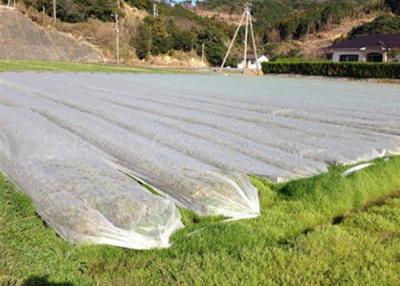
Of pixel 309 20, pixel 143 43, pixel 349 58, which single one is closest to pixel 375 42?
pixel 349 58

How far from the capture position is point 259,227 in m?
3.23

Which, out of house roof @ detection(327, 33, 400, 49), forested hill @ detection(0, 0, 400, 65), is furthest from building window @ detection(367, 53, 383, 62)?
forested hill @ detection(0, 0, 400, 65)

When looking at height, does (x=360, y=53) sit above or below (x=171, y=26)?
below

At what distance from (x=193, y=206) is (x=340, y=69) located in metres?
27.2

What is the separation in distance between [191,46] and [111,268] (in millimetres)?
56366

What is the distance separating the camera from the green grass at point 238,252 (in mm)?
2496

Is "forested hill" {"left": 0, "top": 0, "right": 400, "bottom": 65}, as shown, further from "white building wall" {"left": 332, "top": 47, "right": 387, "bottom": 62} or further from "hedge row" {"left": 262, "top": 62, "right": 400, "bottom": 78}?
"hedge row" {"left": 262, "top": 62, "right": 400, "bottom": 78}

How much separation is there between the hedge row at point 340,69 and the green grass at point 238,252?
24.5 m

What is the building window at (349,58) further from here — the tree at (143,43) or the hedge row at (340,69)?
the tree at (143,43)

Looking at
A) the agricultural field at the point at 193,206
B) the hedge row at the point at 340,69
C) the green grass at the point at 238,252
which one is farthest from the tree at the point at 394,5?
the green grass at the point at 238,252

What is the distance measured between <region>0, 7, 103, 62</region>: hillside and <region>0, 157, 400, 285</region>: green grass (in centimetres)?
4325

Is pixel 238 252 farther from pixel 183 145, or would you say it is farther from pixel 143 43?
pixel 143 43

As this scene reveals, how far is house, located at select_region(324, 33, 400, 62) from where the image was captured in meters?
43.1

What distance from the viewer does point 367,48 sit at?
1727 inches
